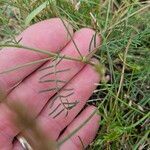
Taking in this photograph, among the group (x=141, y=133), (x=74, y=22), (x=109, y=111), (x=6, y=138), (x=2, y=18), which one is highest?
(x=2, y=18)

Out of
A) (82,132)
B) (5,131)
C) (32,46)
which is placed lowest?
(82,132)

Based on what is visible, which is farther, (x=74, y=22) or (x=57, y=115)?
(x=74, y=22)

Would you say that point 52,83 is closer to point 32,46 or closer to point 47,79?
point 47,79

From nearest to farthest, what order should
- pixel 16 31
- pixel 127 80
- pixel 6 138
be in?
pixel 6 138, pixel 127 80, pixel 16 31

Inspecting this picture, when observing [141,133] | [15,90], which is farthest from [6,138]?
[141,133]

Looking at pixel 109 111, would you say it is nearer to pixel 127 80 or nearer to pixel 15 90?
pixel 127 80

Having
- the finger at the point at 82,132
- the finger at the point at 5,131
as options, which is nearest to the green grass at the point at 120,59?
the finger at the point at 82,132

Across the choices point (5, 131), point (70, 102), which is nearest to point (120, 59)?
point (70, 102)

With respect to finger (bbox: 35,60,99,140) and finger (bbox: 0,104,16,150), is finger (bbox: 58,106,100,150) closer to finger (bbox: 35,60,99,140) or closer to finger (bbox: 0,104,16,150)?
finger (bbox: 35,60,99,140)
